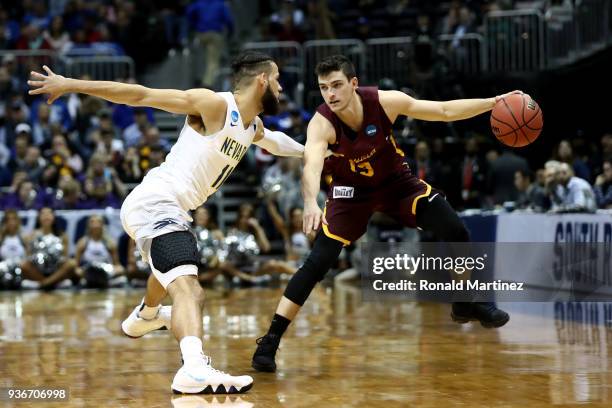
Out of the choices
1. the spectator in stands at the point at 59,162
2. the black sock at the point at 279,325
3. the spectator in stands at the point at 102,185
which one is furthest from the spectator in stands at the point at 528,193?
the spectator in stands at the point at 59,162

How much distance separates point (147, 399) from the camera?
5.95m

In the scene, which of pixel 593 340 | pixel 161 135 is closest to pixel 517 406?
pixel 593 340

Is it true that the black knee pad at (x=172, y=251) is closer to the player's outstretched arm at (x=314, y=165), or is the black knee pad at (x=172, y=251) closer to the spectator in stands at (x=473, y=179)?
the player's outstretched arm at (x=314, y=165)

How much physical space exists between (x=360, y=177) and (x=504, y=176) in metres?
8.76

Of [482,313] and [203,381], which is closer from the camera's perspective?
[203,381]

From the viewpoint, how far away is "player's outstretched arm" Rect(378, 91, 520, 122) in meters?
7.20

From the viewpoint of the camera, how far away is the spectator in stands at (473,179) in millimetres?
16609

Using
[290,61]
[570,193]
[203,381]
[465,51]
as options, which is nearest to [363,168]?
[203,381]

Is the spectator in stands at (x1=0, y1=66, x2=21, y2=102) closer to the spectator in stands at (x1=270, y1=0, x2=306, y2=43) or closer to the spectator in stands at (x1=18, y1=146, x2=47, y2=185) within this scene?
the spectator in stands at (x1=18, y1=146, x2=47, y2=185)

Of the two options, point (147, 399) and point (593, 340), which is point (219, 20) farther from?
point (147, 399)

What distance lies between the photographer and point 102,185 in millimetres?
17250

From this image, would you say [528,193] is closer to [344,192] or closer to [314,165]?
[344,192]

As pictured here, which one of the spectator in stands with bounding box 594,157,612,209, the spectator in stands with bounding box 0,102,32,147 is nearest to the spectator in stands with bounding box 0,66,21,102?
the spectator in stands with bounding box 0,102,32,147

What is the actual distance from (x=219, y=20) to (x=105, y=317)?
11347mm
